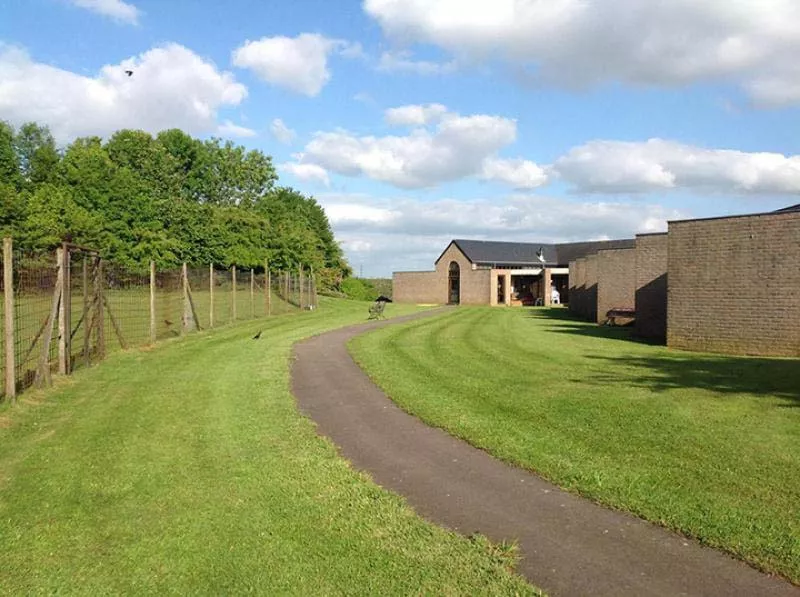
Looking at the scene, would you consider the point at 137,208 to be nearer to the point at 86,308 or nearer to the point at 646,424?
the point at 86,308

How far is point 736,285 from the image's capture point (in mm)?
16266

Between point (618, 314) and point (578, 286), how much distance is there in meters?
11.5

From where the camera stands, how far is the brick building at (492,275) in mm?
60000

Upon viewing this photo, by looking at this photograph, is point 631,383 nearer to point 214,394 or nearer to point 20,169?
point 214,394

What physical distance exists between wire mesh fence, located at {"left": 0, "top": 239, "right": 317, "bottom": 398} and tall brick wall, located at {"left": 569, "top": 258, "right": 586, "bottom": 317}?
57.5ft

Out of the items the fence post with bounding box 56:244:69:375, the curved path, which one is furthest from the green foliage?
the curved path

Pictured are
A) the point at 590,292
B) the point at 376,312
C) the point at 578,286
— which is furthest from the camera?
the point at 578,286

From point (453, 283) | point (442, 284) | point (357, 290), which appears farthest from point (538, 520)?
point (442, 284)

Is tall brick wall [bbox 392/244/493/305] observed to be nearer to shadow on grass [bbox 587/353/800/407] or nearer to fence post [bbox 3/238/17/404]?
shadow on grass [bbox 587/353/800/407]

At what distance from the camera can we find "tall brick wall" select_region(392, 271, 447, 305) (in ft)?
211

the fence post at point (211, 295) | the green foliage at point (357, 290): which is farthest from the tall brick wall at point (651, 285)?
the green foliage at point (357, 290)

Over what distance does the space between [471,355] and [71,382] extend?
27.6 ft

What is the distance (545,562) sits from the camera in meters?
4.16

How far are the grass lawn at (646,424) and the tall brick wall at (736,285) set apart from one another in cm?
146
